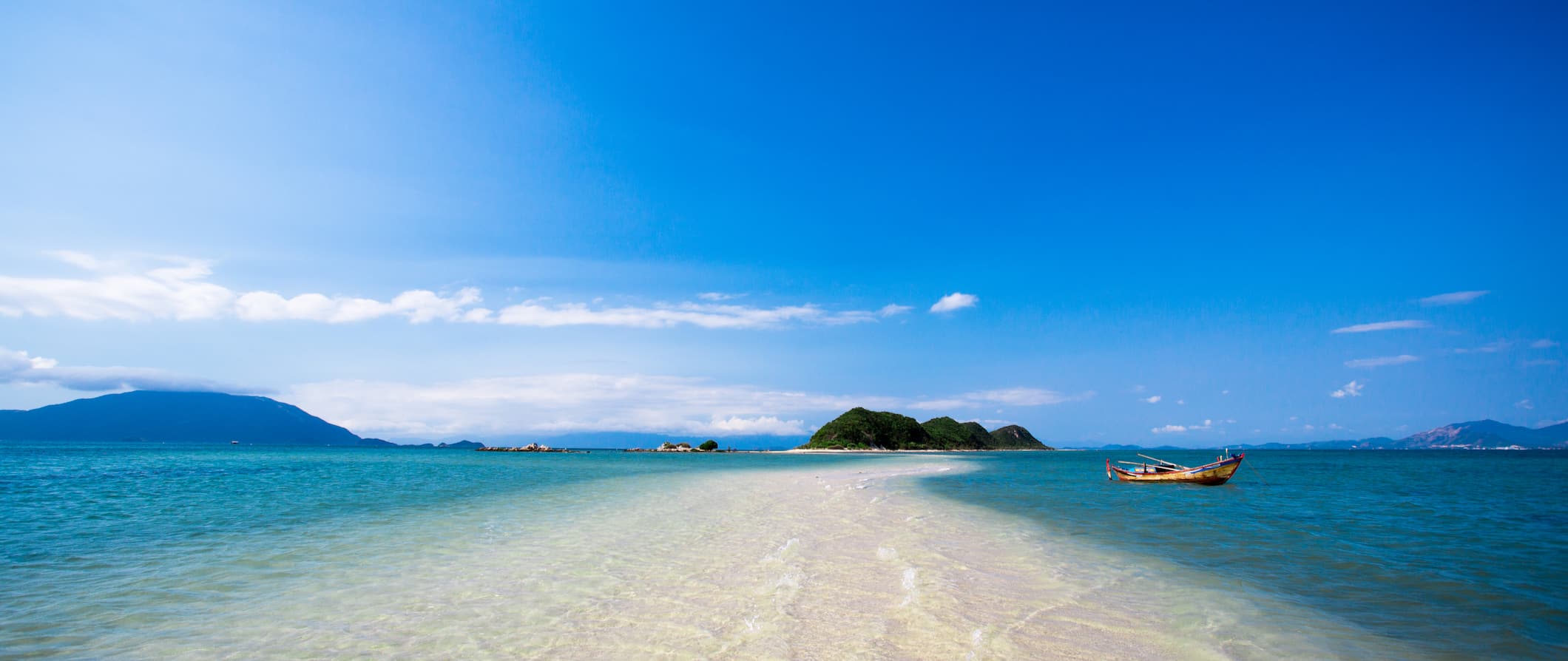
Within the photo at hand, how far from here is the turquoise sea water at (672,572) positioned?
784cm

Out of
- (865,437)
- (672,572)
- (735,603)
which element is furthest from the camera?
(865,437)

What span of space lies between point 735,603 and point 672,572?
2.72 m

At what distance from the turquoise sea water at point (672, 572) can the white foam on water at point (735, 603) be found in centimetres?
6

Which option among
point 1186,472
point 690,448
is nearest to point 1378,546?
point 1186,472

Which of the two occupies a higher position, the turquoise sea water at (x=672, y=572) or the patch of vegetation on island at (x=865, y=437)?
the patch of vegetation on island at (x=865, y=437)

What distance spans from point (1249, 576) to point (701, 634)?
10.7 m

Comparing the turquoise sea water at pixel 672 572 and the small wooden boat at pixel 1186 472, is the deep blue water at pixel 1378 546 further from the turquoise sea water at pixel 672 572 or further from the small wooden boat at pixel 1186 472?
the small wooden boat at pixel 1186 472

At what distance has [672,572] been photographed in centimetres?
1147

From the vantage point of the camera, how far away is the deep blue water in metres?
9.18

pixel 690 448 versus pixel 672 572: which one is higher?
pixel 690 448

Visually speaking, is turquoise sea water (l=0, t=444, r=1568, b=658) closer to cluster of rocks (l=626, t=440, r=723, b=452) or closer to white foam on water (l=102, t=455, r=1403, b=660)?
white foam on water (l=102, t=455, r=1403, b=660)

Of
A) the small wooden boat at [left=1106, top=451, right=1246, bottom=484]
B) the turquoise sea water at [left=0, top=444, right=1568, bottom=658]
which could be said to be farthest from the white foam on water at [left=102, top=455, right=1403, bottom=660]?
the small wooden boat at [left=1106, top=451, right=1246, bottom=484]

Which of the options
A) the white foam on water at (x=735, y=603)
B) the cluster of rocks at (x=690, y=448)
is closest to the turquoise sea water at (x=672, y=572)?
the white foam on water at (x=735, y=603)

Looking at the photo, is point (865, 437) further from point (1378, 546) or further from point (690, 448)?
point (1378, 546)
